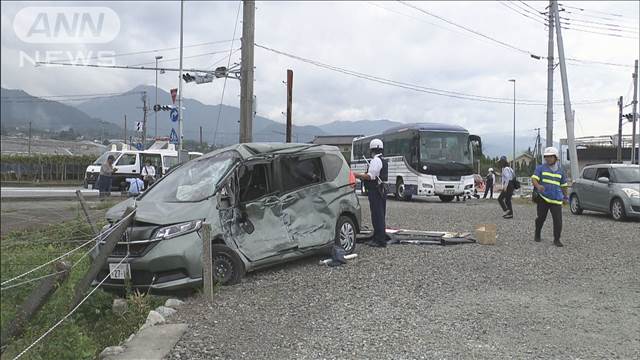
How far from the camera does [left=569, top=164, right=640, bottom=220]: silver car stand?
14.7m

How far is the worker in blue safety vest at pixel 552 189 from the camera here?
33.4 ft

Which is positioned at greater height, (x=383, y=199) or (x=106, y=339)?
(x=383, y=199)

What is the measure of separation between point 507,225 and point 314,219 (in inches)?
280

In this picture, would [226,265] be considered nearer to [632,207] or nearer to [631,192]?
[632,207]

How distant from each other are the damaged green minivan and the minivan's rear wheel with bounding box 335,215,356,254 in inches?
0.5

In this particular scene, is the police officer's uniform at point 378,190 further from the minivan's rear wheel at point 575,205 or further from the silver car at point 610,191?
the minivan's rear wheel at point 575,205

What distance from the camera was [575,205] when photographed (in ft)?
56.7

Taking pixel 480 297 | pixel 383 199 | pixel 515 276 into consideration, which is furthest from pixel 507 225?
pixel 480 297

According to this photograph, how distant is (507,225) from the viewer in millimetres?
13570

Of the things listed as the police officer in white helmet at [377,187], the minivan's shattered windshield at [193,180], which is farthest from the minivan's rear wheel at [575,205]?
the minivan's shattered windshield at [193,180]

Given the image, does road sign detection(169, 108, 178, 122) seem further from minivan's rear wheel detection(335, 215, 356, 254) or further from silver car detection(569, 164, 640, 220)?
minivan's rear wheel detection(335, 215, 356, 254)

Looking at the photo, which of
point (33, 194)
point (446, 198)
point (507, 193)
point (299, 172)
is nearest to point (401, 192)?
point (446, 198)

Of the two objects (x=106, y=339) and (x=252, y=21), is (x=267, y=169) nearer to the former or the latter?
(x=106, y=339)

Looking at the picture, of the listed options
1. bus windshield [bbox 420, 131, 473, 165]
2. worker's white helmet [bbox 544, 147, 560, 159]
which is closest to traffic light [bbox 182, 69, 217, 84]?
bus windshield [bbox 420, 131, 473, 165]
